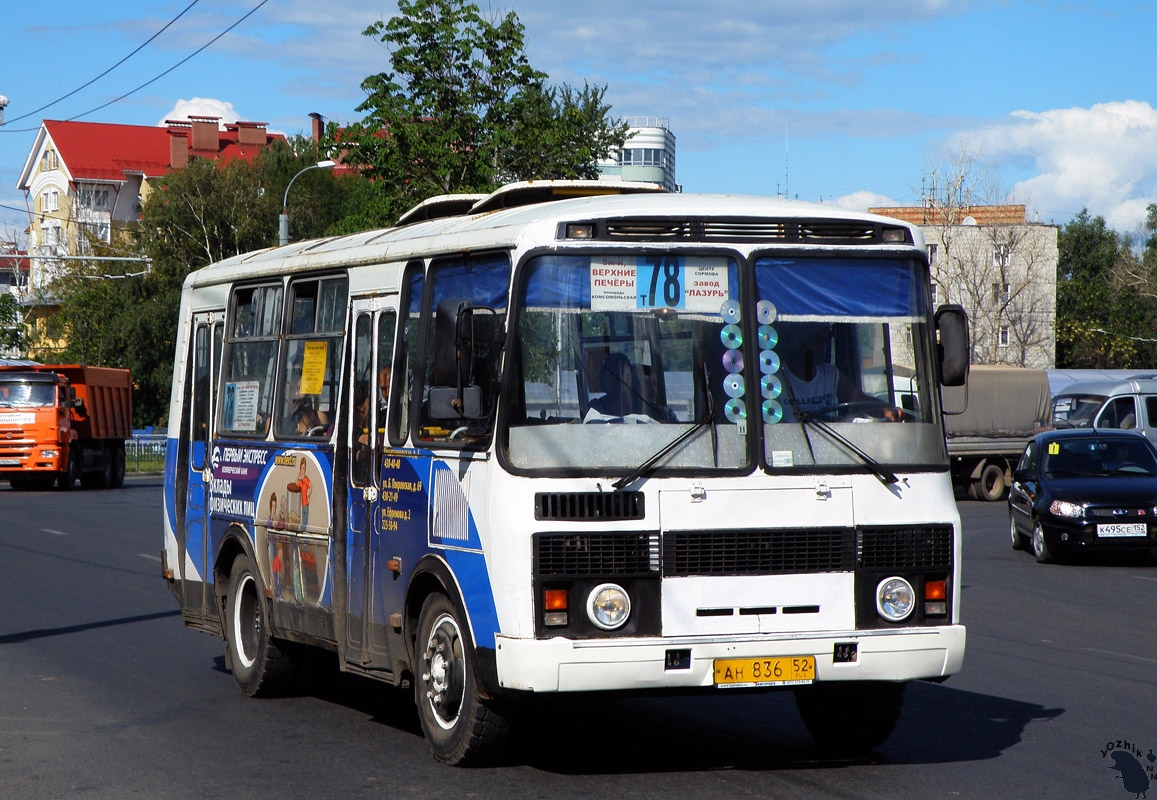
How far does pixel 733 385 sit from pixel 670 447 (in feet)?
1.43

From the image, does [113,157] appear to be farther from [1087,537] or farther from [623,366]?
[623,366]

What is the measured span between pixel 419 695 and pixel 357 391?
1.85 meters

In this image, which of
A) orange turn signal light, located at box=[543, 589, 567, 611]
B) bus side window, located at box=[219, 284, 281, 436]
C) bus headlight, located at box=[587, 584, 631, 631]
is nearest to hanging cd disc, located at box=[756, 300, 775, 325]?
bus headlight, located at box=[587, 584, 631, 631]

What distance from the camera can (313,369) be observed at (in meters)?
9.32

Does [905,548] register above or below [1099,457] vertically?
below

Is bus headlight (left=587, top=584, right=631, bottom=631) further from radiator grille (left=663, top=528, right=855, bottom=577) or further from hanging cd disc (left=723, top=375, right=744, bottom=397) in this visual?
hanging cd disc (left=723, top=375, right=744, bottom=397)

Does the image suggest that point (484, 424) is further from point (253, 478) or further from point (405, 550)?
point (253, 478)

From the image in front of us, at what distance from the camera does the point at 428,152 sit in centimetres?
3192

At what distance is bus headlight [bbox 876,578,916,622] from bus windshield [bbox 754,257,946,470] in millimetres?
572

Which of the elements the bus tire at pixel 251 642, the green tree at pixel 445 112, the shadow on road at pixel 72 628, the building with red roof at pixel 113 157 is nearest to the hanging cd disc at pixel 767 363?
the bus tire at pixel 251 642

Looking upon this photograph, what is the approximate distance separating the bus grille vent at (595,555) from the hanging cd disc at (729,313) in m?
1.07

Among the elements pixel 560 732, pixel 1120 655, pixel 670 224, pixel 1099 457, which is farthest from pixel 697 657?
pixel 1099 457

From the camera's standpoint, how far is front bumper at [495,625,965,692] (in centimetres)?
670

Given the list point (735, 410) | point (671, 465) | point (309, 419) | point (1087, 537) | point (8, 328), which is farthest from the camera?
point (8, 328)
